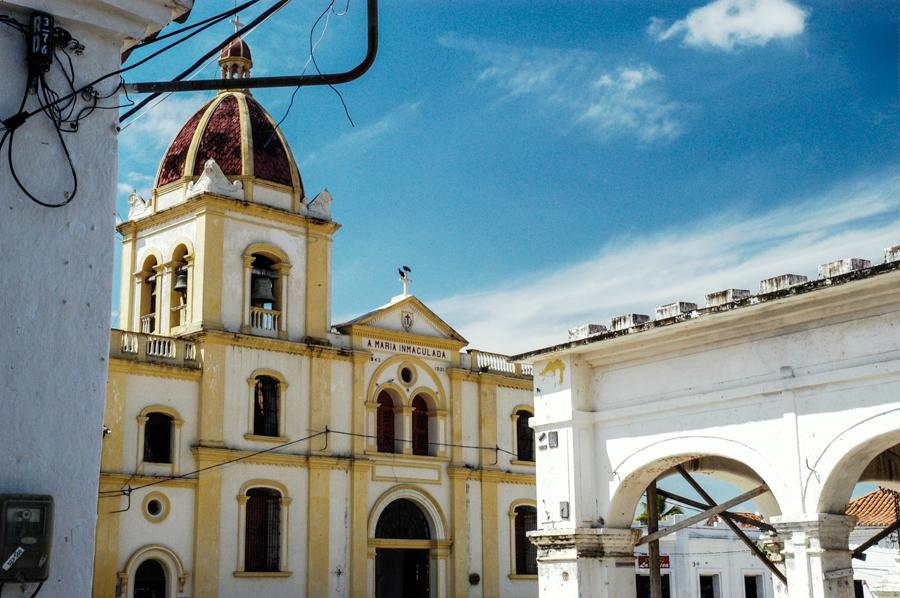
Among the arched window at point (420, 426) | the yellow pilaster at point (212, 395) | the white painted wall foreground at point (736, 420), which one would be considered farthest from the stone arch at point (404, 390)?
the white painted wall foreground at point (736, 420)

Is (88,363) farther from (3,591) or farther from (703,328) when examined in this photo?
(703,328)

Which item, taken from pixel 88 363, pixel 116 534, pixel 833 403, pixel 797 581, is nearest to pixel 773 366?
pixel 833 403

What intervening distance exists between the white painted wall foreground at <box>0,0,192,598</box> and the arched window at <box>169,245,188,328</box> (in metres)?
20.2

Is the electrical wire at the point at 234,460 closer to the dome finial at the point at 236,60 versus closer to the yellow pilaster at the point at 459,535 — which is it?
the yellow pilaster at the point at 459,535

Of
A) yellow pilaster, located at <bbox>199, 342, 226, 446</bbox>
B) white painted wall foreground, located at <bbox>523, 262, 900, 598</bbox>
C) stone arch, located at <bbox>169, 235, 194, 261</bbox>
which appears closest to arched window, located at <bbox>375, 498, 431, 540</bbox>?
yellow pilaster, located at <bbox>199, 342, 226, 446</bbox>

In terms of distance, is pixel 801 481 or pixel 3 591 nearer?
pixel 3 591

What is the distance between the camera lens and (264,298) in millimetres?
25391

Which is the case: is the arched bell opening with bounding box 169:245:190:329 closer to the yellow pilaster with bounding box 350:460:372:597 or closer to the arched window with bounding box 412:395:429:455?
the yellow pilaster with bounding box 350:460:372:597

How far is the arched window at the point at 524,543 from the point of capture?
2901cm

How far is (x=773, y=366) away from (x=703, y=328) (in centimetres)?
82

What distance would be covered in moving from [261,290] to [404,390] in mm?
4497

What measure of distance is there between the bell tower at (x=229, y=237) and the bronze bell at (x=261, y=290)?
0.09 feet

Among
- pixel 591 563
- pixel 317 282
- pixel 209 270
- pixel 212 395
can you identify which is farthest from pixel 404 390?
pixel 591 563

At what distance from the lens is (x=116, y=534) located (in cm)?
2184
